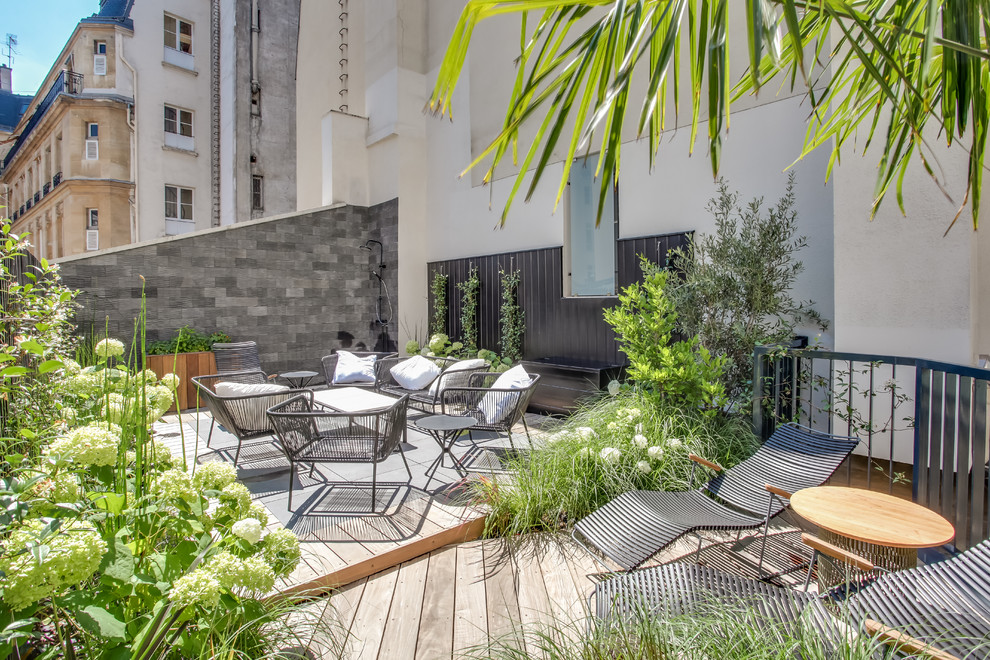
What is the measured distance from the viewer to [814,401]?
4.90 meters

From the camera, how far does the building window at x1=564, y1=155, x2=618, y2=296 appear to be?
6.89 metres

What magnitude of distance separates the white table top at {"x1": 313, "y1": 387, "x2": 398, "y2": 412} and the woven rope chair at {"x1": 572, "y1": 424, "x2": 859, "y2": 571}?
275 cm

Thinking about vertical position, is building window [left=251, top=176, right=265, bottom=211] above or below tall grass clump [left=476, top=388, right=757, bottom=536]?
above

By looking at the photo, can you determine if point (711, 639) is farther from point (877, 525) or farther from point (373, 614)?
point (373, 614)

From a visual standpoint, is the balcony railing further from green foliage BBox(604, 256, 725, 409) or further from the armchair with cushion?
green foliage BBox(604, 256, 725, 409)

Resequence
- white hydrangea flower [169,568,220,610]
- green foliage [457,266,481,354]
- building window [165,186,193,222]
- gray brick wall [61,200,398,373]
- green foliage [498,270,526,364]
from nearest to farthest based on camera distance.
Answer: white hydrangea flower [169,568,220,610], gray brick wall [61,200,398,373], green foliage [498,270,526,364], green foliage [457,266,481,354], building window [165,186,193,222]

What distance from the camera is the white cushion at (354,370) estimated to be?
693 centimetres

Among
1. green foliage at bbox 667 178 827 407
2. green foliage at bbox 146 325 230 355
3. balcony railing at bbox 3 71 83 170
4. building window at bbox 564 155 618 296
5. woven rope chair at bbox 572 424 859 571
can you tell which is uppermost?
balcony railing at bbox 3 71 83 170

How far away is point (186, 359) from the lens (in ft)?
23.5

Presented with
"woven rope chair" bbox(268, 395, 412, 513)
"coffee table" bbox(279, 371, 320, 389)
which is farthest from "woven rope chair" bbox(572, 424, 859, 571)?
"coffee table" bbox(279, 371, 320, 389)

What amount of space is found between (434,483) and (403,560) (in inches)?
43.1

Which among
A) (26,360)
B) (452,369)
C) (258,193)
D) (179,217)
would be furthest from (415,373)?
(179,217)

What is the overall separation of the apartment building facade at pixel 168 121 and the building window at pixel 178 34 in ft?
0.09

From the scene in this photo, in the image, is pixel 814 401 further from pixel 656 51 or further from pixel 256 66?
pixel 256 66
